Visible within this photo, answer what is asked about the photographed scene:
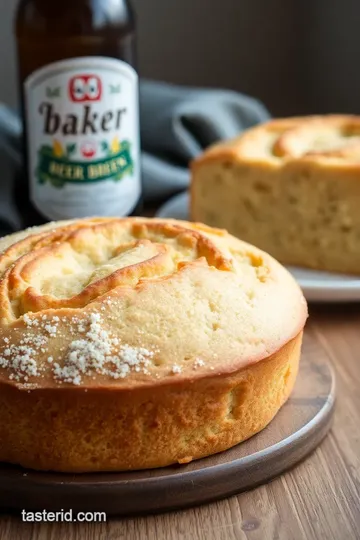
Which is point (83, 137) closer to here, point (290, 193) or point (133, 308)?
point (290, 193)

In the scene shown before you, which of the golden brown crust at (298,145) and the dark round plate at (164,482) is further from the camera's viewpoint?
the golden brown crust at (298,145)

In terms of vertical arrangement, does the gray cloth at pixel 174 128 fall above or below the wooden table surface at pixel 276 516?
below

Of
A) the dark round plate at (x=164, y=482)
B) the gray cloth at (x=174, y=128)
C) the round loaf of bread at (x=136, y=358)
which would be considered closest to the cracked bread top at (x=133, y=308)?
the round loaf of bread at (x=136, y=358)

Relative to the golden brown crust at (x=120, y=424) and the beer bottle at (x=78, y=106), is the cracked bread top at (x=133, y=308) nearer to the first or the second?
the golden brown crust at (x=120, y=424)

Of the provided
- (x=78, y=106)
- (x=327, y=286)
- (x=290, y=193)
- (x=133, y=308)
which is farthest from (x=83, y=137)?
(x=133, y=308)

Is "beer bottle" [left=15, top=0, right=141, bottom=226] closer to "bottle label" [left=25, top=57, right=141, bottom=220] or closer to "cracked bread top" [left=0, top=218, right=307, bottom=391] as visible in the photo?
"bottle label" [left=25, top=57, right=141, bottom=220]

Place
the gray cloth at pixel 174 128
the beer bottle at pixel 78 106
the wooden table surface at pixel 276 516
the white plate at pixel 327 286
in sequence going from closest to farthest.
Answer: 1. the wooden table surface at pixel 276 516
2. the white plate at pixel 327 286
3. the beer bottle at pixel 78 106
4. the gray cloth at pixel 174 128
